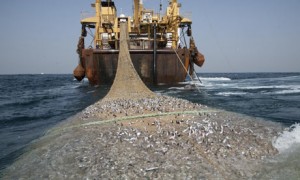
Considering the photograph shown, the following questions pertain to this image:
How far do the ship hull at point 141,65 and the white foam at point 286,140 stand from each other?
1781 centimetres

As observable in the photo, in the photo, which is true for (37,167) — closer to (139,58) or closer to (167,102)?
(167,102)

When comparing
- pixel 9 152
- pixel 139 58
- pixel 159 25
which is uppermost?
pixel 159 25

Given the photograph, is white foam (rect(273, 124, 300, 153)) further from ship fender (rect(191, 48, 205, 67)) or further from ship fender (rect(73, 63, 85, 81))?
ship fender (rect(73, 63, 85, 81))

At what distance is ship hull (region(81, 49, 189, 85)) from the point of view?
89.6 feet

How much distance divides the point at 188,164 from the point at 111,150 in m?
2.14

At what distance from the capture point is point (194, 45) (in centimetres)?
3375

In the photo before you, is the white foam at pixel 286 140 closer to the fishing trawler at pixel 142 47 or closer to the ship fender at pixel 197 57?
the fishing trawler at pixel 142 47

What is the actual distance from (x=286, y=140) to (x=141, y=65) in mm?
19881

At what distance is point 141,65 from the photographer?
90.7 ft

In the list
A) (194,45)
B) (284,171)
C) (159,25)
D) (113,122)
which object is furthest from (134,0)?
(284,171)

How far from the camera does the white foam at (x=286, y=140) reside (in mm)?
8305

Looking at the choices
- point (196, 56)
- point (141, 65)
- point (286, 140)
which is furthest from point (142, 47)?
point (286, 140)

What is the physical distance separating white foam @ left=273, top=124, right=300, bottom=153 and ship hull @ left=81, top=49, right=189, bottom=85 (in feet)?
58.4

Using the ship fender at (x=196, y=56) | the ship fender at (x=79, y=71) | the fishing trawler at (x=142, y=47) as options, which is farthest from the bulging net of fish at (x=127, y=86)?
the ship fender at (x=196, y=56)
